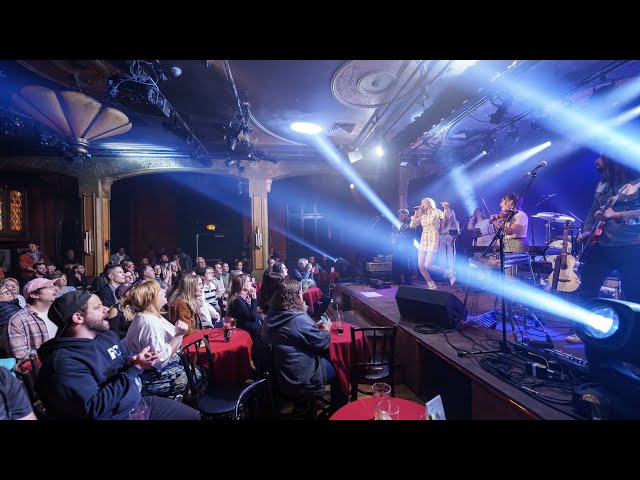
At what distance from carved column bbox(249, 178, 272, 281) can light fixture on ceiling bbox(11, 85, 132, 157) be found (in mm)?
4309

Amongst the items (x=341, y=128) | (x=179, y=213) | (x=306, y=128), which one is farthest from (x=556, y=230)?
(x=179, y=213)

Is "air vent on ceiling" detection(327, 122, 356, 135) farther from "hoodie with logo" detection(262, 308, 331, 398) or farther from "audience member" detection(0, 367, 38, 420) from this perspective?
"audience member" detection(0, 367, 38, 420)

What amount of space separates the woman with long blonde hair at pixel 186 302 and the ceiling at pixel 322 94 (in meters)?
2.32

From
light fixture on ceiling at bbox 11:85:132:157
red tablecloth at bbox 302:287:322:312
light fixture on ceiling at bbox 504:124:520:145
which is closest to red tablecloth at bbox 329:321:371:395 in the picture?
red tablecloth at bbox 302:287:322:312

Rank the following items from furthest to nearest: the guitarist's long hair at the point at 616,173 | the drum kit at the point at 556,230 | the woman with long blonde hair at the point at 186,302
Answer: the drum kit at the point at 556,230
the woman with long blonde hair at the point at 186,302
the guitarist's long hair at the point at 616,173

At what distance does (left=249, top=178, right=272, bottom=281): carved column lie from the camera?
8699 millimetres

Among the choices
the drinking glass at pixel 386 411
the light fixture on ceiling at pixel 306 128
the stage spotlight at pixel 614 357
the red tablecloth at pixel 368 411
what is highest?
the light fixture on ceiling at pixel 306 128

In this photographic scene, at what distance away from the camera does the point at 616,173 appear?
2.36 metres

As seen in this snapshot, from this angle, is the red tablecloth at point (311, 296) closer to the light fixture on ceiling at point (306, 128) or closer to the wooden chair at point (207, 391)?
the wooden chair at point (207, 391)

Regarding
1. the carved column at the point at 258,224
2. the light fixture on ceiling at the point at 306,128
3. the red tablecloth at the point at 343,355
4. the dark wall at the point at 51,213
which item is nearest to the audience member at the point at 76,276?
the dark wall at the point at 51,213

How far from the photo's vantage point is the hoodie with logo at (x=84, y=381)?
1470mm
